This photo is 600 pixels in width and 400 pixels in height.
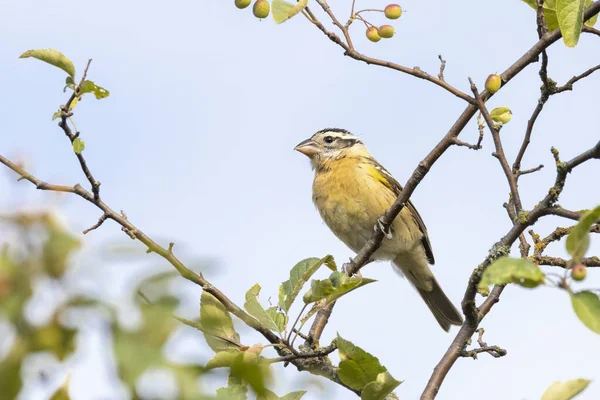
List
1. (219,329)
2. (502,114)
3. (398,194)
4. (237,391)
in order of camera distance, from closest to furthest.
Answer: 1. (237,391)
2. (219,329)
3. (502,114)
4. (398,194)

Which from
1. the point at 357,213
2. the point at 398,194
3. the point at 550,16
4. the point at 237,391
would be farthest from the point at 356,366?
the point at 398,194

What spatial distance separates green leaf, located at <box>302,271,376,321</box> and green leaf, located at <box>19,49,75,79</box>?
1.29 metres

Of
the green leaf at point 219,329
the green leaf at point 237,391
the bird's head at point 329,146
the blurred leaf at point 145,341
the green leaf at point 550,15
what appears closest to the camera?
the blurred leaf at point 145,341

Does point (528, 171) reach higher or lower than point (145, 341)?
higher

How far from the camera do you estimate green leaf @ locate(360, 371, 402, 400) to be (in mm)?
3072

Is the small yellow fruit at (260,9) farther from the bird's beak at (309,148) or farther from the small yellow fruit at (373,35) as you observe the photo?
the bird's beak at (309,148)

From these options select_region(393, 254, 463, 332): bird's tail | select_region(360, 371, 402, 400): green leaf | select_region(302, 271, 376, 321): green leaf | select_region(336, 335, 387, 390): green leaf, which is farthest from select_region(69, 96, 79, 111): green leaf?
select_region(393, 254, 463, 332): bird's tail

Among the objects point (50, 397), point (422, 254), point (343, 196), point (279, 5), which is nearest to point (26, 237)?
point (50, 397)

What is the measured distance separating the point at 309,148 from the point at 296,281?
568cm

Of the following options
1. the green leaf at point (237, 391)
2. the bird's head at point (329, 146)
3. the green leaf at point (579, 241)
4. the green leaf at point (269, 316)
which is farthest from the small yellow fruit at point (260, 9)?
the bird's head at point (329, 146)

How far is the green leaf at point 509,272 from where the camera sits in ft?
5.74

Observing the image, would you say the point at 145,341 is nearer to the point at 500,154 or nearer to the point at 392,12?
the point at 500,154

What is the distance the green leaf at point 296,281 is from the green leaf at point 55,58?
3.89ft

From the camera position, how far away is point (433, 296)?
9.13m
